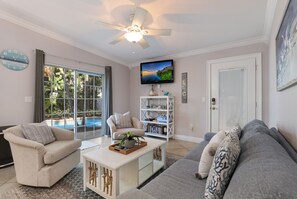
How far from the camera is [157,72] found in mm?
4500

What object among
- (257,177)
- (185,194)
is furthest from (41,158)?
(257,177)

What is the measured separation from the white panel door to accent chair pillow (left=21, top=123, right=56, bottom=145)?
344 centimetres

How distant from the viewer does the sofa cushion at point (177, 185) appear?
1.16 m

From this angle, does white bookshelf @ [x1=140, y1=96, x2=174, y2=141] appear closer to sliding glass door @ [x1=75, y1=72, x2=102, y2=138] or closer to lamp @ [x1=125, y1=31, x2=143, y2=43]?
sliding glass door @ [x1=75, y1=72, x2=102, y2=138]

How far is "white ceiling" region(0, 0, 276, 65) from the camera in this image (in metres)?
2.26

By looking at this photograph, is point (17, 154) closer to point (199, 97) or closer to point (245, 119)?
point (199, 97)

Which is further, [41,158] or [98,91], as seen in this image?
[98,91]

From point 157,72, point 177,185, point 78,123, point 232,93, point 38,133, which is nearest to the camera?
point 177,185

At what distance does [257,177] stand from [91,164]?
1.74 meters

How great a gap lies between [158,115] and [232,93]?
6.78 ft

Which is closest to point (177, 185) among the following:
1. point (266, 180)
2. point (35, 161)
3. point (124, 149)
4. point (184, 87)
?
point (266, 180)

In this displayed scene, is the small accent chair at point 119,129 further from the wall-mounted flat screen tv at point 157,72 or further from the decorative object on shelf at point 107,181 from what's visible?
the wall-mounted flat screen tv at point 157,72

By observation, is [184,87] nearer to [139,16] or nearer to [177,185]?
[139,16]

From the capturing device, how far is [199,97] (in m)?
3.97
